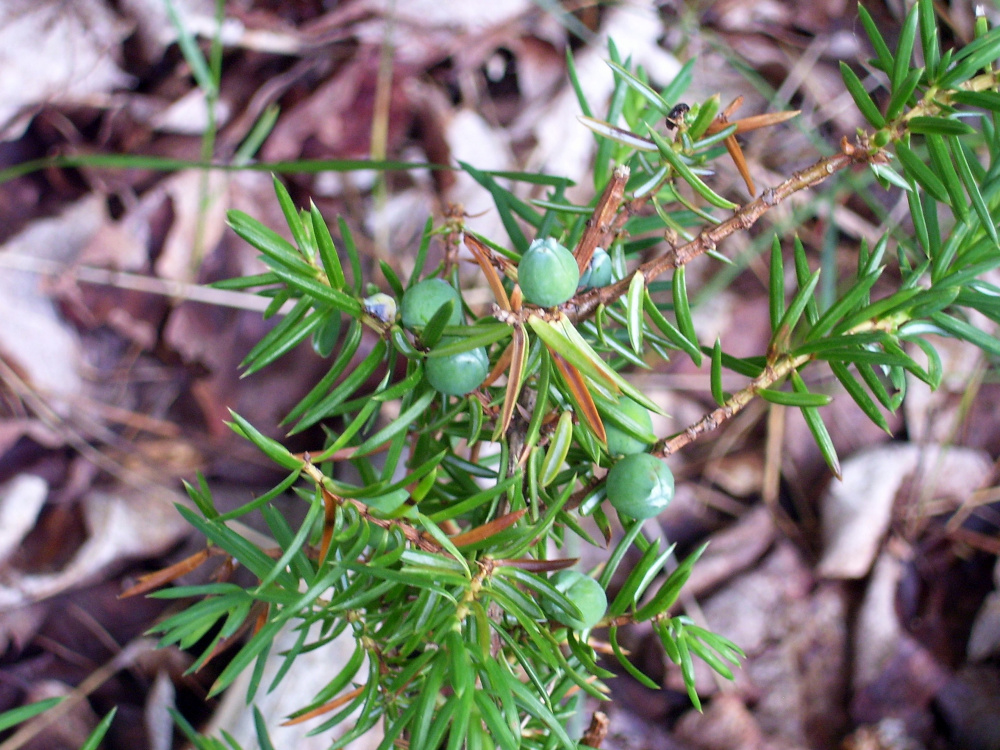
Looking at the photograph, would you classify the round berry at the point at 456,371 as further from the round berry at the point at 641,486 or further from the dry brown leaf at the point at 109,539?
the dry brown leaf at the point at 109,539

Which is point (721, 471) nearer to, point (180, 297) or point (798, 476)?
point (798, 476)

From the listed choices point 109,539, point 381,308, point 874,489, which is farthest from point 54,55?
point 874,489

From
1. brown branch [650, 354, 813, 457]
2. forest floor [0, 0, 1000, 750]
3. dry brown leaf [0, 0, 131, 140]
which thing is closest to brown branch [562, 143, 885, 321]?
brown branch [650, 354, 813, 457]

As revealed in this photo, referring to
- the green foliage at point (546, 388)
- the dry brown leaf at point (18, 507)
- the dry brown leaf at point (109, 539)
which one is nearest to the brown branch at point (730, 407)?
the green foliage at point (546, 388)

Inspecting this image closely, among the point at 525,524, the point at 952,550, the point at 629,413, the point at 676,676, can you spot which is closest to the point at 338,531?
the point at 525,524

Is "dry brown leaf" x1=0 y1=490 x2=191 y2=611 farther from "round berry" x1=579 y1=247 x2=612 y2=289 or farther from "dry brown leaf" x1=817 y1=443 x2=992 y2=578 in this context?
"dry brown leaf" x1=817 y1=443 x2=992 y2=578
